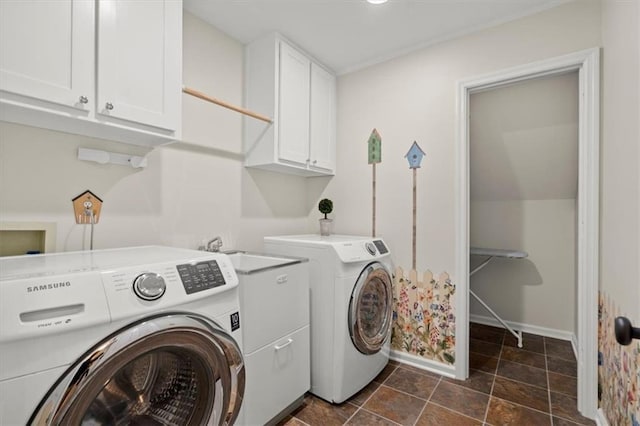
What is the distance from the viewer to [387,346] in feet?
7.65

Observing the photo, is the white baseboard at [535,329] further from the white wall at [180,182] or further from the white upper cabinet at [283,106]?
the white upper cabinet at [283,106]

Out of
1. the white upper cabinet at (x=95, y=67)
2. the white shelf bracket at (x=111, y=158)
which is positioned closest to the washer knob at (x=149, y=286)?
the white upper cabinet at (x=95, y=67)

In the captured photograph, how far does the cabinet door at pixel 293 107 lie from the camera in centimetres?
225

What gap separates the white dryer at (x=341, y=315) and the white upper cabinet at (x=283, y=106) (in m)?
0.67

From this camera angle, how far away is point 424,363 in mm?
2346

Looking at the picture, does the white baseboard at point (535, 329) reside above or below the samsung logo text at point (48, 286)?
below

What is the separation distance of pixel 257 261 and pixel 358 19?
1.70 metres

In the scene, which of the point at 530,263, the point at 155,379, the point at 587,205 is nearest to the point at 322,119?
the point at 587,205

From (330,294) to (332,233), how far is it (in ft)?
3.01

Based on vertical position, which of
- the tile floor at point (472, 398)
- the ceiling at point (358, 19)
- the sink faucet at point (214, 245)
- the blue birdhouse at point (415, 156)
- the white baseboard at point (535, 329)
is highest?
Answer: the ceiling at point (358, 19)

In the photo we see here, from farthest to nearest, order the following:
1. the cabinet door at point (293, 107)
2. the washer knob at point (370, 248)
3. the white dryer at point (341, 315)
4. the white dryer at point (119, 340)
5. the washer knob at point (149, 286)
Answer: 1. the cabinet door at point (293, 107)
2. the washer knob at point (370, 248)
3. the white dryer at point (341, 315)
4. the washer knob at point (149, 286)
5. the white dryer at point (119, 340)

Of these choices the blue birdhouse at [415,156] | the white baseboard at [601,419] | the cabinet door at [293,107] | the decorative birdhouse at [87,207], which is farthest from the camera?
the blue birdhouse at [415,156]

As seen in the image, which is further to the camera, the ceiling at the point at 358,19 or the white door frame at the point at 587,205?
the ceiling at the point at 358,19

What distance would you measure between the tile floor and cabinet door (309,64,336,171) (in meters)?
1.70
